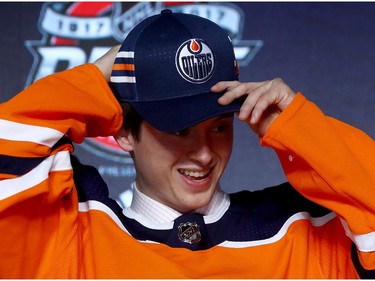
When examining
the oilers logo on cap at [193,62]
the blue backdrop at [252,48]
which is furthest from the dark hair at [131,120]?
the blue backdrop at [252,48]

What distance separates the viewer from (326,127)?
4.03 feet

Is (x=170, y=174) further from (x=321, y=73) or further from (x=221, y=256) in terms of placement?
(x=321, y=73)

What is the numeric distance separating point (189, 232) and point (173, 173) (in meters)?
0.10

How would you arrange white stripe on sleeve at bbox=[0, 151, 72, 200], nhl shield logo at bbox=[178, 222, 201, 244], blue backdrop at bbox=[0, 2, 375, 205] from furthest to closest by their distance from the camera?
blue backdrop at bbox=[0, 2, 375, 205] < nhl shield logo at bbox=[178, 222, 201, 244] < white stripe on sleeve at bbox=[0, 151, 72, 200]

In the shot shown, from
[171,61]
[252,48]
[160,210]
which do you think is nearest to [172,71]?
[171,61]

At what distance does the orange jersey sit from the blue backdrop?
55 centimetres

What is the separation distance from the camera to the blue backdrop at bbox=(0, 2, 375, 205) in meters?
1.89

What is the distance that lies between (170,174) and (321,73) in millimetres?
761

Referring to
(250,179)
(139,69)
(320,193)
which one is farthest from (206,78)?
(250,179)

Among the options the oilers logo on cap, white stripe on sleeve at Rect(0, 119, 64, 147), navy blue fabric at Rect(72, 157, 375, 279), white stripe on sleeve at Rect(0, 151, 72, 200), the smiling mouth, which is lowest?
navy blue fabric at Rect(72, 157, 375, 279)

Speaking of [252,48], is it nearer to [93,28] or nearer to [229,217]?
[93,28]

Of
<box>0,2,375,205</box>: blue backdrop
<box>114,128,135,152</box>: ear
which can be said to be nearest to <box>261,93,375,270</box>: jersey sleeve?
Answer: <box>114,128,135,152</box>: ear

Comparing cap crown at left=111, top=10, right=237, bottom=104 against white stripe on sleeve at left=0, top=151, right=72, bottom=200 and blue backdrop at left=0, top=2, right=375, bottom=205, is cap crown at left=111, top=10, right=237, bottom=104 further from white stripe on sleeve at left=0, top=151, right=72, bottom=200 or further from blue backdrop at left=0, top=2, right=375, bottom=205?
blue backdrop at left=0, top=2, right=375, bottom=205

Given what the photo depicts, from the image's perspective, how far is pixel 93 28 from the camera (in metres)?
1.92
